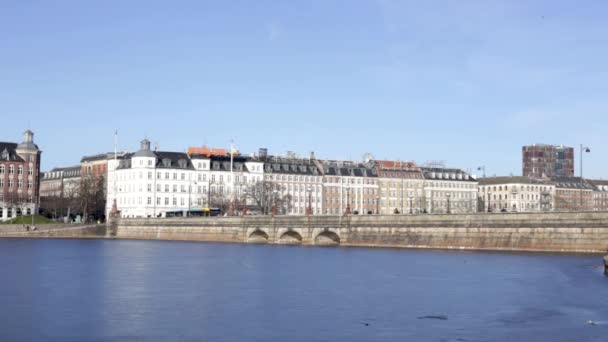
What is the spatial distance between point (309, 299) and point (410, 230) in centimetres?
5759

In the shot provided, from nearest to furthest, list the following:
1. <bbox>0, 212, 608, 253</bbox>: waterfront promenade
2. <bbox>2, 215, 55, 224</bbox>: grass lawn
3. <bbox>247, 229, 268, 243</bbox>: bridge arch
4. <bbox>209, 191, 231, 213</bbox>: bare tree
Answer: <bbox>0, 212, 608, 253</bbox>: waterfront promenade < <bbox>247, 229, 268, 243</bbox>: bridge arch < <bbox>2, 215, 55, 224</bbox>: grass lawn < <bbox>209, 191, 231, 213</bbox>: bare tree

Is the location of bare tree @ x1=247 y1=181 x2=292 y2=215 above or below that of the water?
above

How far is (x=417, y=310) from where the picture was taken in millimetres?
50656

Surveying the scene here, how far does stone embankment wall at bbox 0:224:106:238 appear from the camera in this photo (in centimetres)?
17025

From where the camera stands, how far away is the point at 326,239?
130m

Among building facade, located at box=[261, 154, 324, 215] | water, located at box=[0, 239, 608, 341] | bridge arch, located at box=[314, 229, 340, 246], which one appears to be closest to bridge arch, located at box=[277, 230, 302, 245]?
bridge arch, located at box=[314, 229, 340, 246]

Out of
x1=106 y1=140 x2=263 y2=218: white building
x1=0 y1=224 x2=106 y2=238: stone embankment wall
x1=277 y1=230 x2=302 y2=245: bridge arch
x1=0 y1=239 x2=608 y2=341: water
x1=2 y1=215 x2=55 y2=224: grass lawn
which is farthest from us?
x1=106 y1=140 x2=263 y2=218: white building

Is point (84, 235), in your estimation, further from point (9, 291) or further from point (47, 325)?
point (47, 325)

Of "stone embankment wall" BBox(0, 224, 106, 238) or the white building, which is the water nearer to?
"stone embankment wall" BBox(0, 224, 106, 238)

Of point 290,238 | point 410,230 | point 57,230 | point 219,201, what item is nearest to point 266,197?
point 219,201

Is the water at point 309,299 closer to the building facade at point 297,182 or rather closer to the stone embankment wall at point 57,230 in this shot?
the stone embankment wall at point 57,230

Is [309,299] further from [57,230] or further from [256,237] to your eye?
[57,230]

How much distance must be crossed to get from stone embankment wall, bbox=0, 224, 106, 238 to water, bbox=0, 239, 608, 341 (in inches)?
3135

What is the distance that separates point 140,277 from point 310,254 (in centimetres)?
3705
